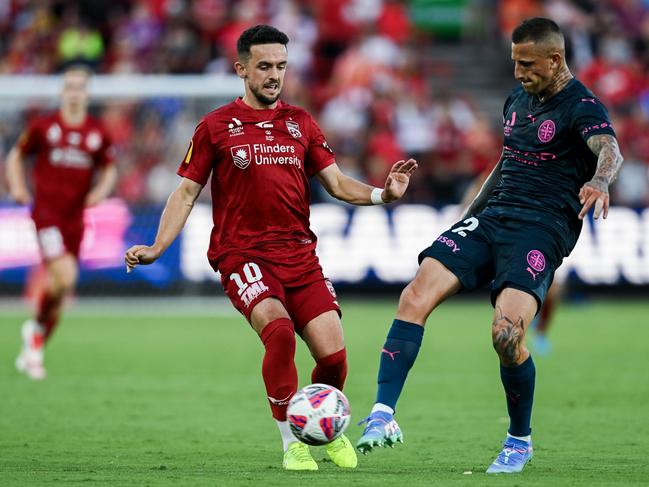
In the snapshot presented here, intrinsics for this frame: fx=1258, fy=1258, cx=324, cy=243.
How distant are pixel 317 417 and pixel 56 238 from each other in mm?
6269

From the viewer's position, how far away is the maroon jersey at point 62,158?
12.7 m

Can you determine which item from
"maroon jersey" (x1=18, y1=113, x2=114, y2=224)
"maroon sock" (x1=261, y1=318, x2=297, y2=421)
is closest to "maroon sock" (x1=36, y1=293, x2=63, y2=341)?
"maroon jersey" (x1=18, y1=113, x2=114, y2=224)

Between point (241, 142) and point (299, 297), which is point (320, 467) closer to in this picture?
point (299, 297)

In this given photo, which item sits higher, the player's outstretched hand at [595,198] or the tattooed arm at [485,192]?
the player's outstretched hand at [595,198]

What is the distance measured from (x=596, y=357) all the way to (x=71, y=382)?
18.7 ft

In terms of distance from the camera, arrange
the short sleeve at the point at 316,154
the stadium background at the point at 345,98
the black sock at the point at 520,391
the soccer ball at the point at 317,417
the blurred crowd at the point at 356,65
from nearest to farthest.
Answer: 1. the soccer ball at the point at 317,417
2. the black sock at the point at 520,391
3. the short sleeve at the point at 316,154
4. the stadium background at the point at 345,98
5. the blurred crowd at the point at 356,65

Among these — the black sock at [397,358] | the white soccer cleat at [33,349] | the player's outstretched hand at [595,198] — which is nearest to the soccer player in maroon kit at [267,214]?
the black sock at [397,358]

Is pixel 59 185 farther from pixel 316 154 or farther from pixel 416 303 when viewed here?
pixel 416 303

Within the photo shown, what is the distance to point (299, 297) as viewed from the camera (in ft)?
24.8

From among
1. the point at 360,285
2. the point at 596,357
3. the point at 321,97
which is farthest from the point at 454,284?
the point at 321,97

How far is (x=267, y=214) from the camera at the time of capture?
24.9 feet

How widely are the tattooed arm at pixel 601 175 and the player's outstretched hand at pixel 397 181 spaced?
107 cm

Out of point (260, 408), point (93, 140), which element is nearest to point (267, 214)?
point (260, 408)

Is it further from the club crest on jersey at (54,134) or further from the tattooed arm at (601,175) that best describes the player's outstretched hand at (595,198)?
the club crest on jersey at (54,134)
